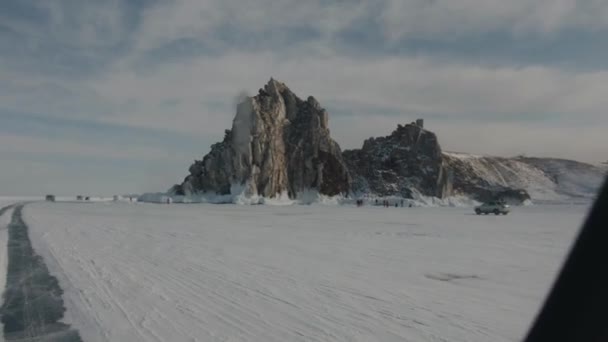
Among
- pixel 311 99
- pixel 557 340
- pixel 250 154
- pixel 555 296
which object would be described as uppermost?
pixel 311 99

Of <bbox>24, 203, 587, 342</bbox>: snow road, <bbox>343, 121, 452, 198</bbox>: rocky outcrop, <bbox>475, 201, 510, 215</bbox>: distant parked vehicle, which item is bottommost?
<bbox>24, 203, 587, 342</bbox>: snow road

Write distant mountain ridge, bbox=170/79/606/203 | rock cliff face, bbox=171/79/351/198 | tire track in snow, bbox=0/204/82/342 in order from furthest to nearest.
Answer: distant mountain ridge, bbox=170/79/606/203 < rock cliff face, bbox=171/79/351/198 < tire track in snow, bbox=0/204/82/342

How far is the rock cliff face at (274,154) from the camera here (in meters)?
98.4

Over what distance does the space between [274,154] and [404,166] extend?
167 feet

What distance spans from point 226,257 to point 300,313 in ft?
23.9

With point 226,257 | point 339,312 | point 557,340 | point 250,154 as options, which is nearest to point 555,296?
point 557,340

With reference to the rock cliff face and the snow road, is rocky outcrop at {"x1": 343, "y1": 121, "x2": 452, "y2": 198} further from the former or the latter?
the snow road

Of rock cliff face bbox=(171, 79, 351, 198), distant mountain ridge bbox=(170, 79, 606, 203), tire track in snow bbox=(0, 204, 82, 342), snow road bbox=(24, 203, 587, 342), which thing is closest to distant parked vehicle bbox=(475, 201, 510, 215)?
snow road bbox=(24, 203, 587, 342)

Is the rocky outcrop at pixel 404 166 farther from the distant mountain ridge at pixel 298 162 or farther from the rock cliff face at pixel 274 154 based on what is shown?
the rock cliff face at pixel 274 154

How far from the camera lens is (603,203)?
1.32m

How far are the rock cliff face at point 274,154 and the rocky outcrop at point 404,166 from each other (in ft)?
83.4

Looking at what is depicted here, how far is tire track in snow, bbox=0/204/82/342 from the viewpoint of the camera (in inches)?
272

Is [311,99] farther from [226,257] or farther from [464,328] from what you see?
[464,328]

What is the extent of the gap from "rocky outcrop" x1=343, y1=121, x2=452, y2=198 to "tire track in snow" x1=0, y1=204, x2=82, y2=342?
400 feet
